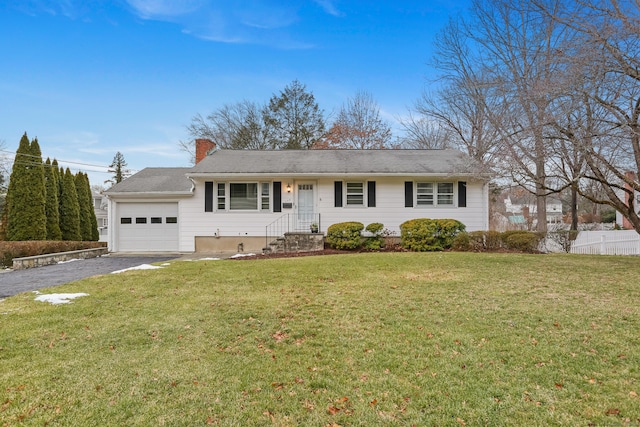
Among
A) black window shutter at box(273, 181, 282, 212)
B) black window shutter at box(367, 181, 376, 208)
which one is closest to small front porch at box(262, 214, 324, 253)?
black window shutter at box(273, 181, 282, 212)

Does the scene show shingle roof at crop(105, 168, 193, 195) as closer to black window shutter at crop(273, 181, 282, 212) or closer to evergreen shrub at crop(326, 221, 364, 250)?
black window shutter at crop(273, 181, 282, 212)

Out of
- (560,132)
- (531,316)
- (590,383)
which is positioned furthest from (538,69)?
(590,383)

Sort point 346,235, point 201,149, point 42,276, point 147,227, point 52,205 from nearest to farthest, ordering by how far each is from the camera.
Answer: point 42,276 → point 346,235 → point 147,227 → point 52,205 → point 201,149

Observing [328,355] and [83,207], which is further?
[83,207]

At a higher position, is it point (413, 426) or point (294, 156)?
point (294, 156)

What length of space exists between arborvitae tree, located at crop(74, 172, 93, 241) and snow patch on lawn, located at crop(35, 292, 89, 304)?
46.0 ft

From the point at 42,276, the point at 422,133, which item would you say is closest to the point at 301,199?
the point at 42,276

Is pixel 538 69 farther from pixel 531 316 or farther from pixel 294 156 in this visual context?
pixel 294 156

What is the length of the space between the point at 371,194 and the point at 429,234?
282 centimetres

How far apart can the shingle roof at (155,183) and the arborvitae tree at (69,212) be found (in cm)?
379

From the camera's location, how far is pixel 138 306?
5055 mm

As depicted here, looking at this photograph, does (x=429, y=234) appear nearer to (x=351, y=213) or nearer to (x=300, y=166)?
(x=351, y=213)

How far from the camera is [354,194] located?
13.4m

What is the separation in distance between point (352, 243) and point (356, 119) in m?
15.7
